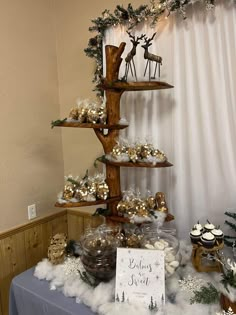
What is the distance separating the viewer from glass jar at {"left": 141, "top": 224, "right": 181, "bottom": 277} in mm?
1174

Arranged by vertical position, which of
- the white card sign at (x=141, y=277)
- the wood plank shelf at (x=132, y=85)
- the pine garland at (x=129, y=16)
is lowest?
the white card sign at (x=141, y=277)

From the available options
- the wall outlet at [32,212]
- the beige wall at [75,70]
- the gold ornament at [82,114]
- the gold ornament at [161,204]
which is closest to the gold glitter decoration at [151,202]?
the gold ornament at [161,204]

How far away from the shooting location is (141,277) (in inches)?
43.2

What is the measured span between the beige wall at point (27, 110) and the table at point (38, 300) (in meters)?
0.44

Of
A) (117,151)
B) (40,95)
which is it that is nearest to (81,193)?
(117,151)

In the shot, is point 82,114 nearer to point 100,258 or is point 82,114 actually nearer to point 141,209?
point 141,209

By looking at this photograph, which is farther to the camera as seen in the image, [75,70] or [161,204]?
[75,70]

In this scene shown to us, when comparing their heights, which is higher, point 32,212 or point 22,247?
point 32,212

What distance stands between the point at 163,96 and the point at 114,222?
719mm

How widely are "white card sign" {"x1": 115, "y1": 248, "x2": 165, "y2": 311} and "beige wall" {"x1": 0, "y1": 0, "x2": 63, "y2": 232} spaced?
90cm

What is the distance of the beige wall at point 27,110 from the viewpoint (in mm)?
1657

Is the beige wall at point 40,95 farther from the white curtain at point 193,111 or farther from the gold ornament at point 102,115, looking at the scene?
the gold ornament at point 102,115

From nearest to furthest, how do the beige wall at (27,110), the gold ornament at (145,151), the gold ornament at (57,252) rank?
the gold ornament at (145,151)
the gold ornament at (57,252)
the beige wall at (27,110)

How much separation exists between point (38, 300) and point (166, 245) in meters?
0.61
